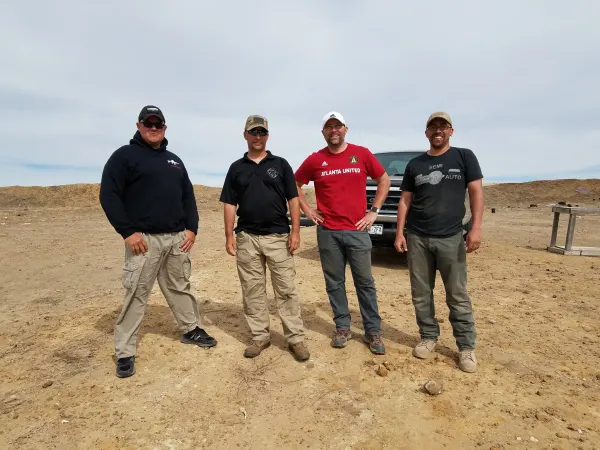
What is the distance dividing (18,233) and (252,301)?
431 inches

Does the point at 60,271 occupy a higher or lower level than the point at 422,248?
lower

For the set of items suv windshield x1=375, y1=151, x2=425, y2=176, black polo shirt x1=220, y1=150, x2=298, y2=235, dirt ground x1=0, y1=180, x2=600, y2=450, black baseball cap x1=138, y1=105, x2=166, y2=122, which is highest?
black baseball cap x1=138, y1=105, x2=166, y2=122

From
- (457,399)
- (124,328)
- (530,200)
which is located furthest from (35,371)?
(530,200)

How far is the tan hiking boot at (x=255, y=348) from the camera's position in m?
3.56

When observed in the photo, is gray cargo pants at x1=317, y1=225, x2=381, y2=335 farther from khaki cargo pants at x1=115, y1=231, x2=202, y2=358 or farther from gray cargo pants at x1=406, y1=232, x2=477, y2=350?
khaki cargo pants at x1=115, y1=231, x2=202, y2=358

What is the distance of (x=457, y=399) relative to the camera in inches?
114

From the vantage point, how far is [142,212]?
10.8 ft

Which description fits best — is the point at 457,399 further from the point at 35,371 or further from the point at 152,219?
the point at 35,371

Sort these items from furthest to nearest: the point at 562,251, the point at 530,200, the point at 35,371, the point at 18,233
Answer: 1. the point at 530,200
2. the point at 18,233
3. the point at 562,251
4. the point at 35,371

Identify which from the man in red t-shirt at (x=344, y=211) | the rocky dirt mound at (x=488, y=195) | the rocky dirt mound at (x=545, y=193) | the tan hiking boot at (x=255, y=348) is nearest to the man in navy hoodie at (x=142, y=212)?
the tan hiking boot at (x=255, y=348)

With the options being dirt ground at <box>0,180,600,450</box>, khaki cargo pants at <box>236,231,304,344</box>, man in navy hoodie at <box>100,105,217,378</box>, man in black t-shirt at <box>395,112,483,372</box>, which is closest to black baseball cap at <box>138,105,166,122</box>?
man in navy hoodie at <box>100,105,217,378</box>

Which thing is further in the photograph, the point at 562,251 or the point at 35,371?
the point at 562,251

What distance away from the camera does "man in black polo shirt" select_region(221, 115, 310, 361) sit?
3471mm

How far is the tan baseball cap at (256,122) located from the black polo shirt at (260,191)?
0.81ft
